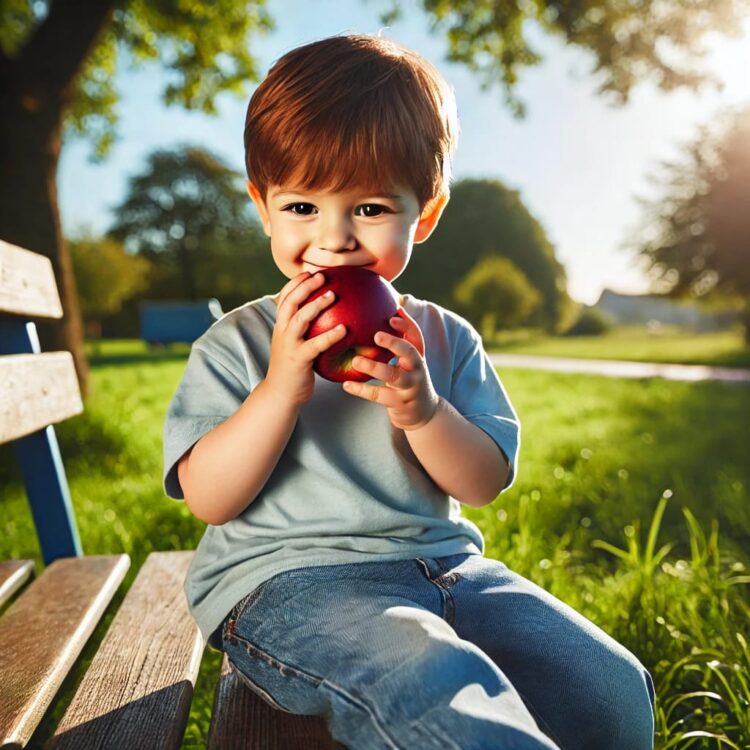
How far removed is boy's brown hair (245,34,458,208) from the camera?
4.48 ft

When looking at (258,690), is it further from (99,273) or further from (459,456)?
(99,273)

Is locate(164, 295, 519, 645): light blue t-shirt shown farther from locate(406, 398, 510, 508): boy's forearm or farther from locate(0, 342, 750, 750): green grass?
locate(0, 342, 750, 750): green grass

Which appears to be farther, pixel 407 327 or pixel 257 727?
pixel 407 327

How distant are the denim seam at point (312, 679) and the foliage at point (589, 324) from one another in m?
43.0

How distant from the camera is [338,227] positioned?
1368 millimetres

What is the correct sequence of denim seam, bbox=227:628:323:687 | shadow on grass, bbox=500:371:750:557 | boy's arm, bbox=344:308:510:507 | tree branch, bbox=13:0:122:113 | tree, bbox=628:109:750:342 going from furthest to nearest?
tree, bbox=628:109:750:342 → tree branch, bbox=13:0:122:113 → shadow on grass, bbox=500:371:750:557 → boy's arm, bbox=344:308:510:507 → denim seam, bbox=227:628:323:687

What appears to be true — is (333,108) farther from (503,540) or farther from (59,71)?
(59,71)

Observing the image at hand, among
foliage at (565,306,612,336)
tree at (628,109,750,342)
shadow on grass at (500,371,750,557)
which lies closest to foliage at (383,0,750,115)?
shadow on grass at (500,371,750,557)

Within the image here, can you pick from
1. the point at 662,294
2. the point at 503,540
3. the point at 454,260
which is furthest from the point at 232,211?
the point at 503,540

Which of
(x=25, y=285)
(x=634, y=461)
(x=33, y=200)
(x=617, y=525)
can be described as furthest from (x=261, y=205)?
(x=33, y=200)

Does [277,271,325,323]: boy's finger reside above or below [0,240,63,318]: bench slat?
below

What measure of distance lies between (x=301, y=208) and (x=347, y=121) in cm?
17

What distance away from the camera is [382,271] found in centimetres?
144

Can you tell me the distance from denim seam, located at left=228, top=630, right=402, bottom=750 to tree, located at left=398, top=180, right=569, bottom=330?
35017mm
